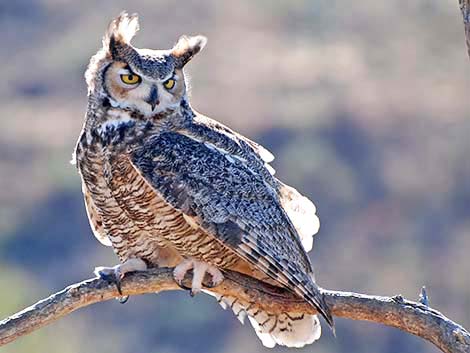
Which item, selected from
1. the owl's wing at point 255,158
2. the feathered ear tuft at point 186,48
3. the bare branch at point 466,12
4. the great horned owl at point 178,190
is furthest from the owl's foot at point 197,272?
the bare branch at point 466,12

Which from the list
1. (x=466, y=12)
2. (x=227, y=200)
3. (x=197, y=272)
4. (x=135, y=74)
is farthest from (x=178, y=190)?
(x=466, y=12)

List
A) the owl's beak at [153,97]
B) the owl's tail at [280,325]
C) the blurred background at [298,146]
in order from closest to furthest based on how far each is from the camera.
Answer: the owl's beak at [153,97], the owl's tail at [280,325], the blurred background at [298,146]

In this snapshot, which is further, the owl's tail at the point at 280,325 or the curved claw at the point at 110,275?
the owl's tail at the point at 280,325

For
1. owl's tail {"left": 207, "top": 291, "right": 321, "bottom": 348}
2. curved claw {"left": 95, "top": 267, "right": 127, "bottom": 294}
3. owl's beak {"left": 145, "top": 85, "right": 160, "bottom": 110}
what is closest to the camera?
curved claw {"left": 95, "top": 267, "right": 127, "bottom": 294}

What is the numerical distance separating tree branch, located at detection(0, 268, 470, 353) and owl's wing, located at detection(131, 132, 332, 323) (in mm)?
101

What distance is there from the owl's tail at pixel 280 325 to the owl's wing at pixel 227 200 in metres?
0.35

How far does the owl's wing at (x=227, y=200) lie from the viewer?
5309 mm

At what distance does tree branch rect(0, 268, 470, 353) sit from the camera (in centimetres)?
476

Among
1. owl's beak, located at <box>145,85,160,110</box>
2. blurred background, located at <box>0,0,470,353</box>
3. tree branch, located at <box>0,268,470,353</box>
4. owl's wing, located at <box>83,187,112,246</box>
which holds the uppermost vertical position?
blurred background, located at <box>0,0,470,353</box>

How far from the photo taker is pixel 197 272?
5.39 meters

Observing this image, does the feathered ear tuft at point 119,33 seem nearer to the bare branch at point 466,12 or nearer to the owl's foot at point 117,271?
the owl's foot at point 117,271

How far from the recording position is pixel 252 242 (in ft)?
17.5

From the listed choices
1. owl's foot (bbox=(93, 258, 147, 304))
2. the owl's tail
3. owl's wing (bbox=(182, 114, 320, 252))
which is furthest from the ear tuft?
the owl's tail

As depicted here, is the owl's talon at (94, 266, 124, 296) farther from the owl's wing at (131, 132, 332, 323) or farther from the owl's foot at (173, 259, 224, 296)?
the owl's wing at (131, 132, 332, 323)
